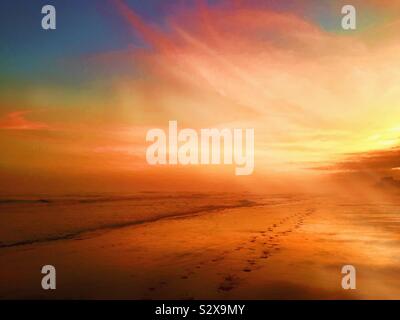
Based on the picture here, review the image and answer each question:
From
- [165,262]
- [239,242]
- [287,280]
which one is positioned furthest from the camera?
[239,242]

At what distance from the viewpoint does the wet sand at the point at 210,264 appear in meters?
7.23

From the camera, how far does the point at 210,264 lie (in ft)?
28.9

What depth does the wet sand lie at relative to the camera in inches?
285

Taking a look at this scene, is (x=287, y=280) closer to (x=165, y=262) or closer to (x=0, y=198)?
(x=165, y=262)

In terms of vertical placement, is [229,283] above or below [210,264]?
below

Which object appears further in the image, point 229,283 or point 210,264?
point 210,264

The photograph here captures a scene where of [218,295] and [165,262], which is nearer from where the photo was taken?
[218,295]

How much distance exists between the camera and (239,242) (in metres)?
11.5
